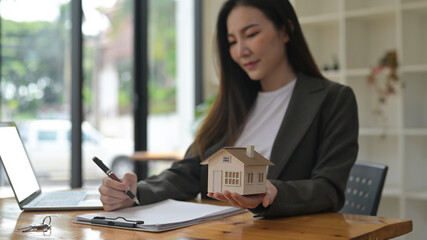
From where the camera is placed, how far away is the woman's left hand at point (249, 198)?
127 cm

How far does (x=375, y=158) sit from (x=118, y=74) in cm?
223

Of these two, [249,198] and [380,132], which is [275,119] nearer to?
[249,198]

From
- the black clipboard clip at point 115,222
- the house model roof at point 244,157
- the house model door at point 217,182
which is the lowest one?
the black clipboard clip at point 115,222

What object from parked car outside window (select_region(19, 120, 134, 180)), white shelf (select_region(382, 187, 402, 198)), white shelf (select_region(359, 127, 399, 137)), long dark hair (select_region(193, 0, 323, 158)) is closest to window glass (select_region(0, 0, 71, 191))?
parked car outside window (select_region(19, 120, 134, 180))

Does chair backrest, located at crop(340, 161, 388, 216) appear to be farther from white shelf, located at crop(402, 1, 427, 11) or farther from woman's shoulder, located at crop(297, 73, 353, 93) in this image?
white shelf, located at crop(402, 1, 427, 11)

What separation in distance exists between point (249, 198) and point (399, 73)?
2864 millimetres

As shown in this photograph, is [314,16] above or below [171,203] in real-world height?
above

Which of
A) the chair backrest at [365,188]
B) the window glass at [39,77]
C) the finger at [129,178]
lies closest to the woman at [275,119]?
the finger at [129,178]

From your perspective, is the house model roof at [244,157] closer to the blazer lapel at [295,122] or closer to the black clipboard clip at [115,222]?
the black clipboard clip at [115,222]

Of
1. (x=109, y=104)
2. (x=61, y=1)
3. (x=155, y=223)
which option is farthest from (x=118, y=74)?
(x=155, y=223)

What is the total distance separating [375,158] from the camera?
4234 mm

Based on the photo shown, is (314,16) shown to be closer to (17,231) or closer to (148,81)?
(148,81)

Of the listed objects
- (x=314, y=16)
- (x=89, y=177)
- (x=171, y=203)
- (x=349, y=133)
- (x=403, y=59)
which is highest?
(x=314, y=16)

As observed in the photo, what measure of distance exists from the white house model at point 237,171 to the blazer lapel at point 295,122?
428 millimetres
